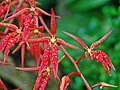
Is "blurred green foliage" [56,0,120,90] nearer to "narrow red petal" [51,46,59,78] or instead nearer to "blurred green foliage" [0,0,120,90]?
"blurred green foliage" [0,0,120,90]

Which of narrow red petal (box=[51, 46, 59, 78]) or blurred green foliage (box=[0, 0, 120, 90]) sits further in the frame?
blurred green foliage (box=[0, 0, 120, 90])

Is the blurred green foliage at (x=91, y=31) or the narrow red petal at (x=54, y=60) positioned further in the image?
the blurred green foliage at (x=91, y=31)

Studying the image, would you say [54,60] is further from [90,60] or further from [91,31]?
[91,31]

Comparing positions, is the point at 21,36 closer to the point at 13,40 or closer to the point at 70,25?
the point at 13,40

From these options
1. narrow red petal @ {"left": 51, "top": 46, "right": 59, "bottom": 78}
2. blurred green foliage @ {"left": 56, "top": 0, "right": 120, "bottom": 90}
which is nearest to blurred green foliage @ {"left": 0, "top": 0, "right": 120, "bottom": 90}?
blurred green foliage @ {"left": 56, "top": 0, "right": 120, "bottom": 90}

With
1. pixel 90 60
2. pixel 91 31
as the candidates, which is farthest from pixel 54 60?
pixel 91 31

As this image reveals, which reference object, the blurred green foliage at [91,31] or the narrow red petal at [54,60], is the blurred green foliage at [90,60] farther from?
the narrow red petal at [54,60]

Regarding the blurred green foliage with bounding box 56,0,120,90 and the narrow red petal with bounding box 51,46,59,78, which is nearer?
the narrow red petal with bounding box 51,46,59,78

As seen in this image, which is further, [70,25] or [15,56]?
[70,25]

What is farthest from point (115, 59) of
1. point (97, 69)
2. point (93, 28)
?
point (93, 28)

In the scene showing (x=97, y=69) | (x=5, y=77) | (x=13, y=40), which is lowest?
(x=97, y=69)

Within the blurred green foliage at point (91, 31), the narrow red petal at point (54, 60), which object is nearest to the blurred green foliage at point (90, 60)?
the blurred green foliage at point (91, 31)
